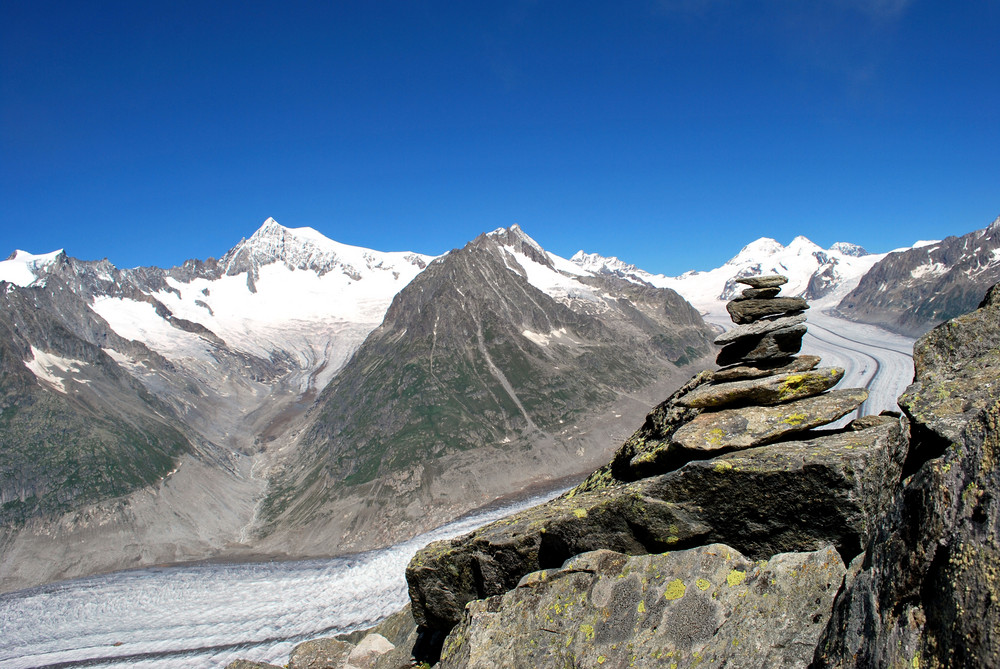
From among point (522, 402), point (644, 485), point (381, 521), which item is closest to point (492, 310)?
point (522, 402)

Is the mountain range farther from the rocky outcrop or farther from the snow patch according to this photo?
the rocky outcrop

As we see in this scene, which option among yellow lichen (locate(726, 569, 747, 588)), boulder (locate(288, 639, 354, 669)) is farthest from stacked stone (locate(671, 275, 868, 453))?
boulder (locate(288, 639, 354, 669))

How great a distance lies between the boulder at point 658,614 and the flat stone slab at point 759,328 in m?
9.63

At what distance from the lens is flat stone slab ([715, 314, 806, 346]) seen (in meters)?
18.7

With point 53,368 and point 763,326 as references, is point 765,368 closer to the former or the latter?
point 763,326

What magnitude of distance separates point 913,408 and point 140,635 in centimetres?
8893

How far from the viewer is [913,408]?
324 inches

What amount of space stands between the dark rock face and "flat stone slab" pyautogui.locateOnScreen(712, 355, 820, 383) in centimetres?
815

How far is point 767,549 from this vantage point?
1170cm

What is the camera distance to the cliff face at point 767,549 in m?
6.45

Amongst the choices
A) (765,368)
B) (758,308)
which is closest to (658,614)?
(765,368)

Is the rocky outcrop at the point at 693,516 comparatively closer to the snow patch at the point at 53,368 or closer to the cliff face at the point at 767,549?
the cliff face at the point at 767,549

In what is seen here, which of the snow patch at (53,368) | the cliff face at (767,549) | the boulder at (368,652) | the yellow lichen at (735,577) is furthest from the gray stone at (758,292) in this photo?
the snow patch at (53,368)

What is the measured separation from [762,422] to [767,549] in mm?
3206
